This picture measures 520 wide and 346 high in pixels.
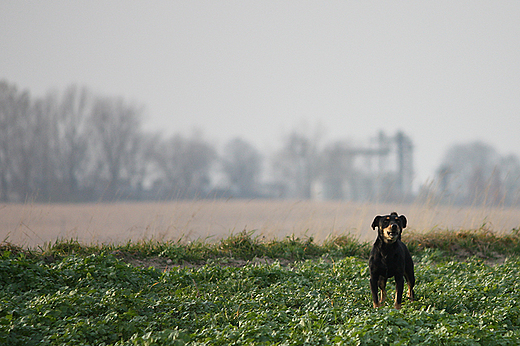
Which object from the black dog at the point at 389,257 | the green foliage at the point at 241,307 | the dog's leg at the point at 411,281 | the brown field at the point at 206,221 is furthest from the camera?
the brown field at the point at 206,221

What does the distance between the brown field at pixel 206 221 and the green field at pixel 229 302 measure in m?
0.51

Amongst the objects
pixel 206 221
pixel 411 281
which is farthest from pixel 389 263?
pixel 206 221

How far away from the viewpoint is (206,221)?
9.28m

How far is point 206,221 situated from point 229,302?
4800 mm

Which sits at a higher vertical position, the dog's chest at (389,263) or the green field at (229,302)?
the dog's chest at (389,263)

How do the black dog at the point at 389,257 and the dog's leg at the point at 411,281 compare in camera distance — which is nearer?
the black dog at the point at 389,257

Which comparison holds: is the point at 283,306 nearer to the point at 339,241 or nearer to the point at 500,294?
the point at 500,294

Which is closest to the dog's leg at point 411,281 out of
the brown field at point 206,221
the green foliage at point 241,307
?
the green foliage at point 241,307

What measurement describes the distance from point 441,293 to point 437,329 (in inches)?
64.3

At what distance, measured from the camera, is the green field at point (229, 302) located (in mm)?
3557

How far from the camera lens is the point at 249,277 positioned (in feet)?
18.4

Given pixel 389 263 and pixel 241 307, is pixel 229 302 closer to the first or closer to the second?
pixel 241 307

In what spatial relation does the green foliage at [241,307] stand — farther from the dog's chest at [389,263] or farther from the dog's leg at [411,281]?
the dog's chest at [389,263]

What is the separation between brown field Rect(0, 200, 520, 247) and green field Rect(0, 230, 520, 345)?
0.51m
